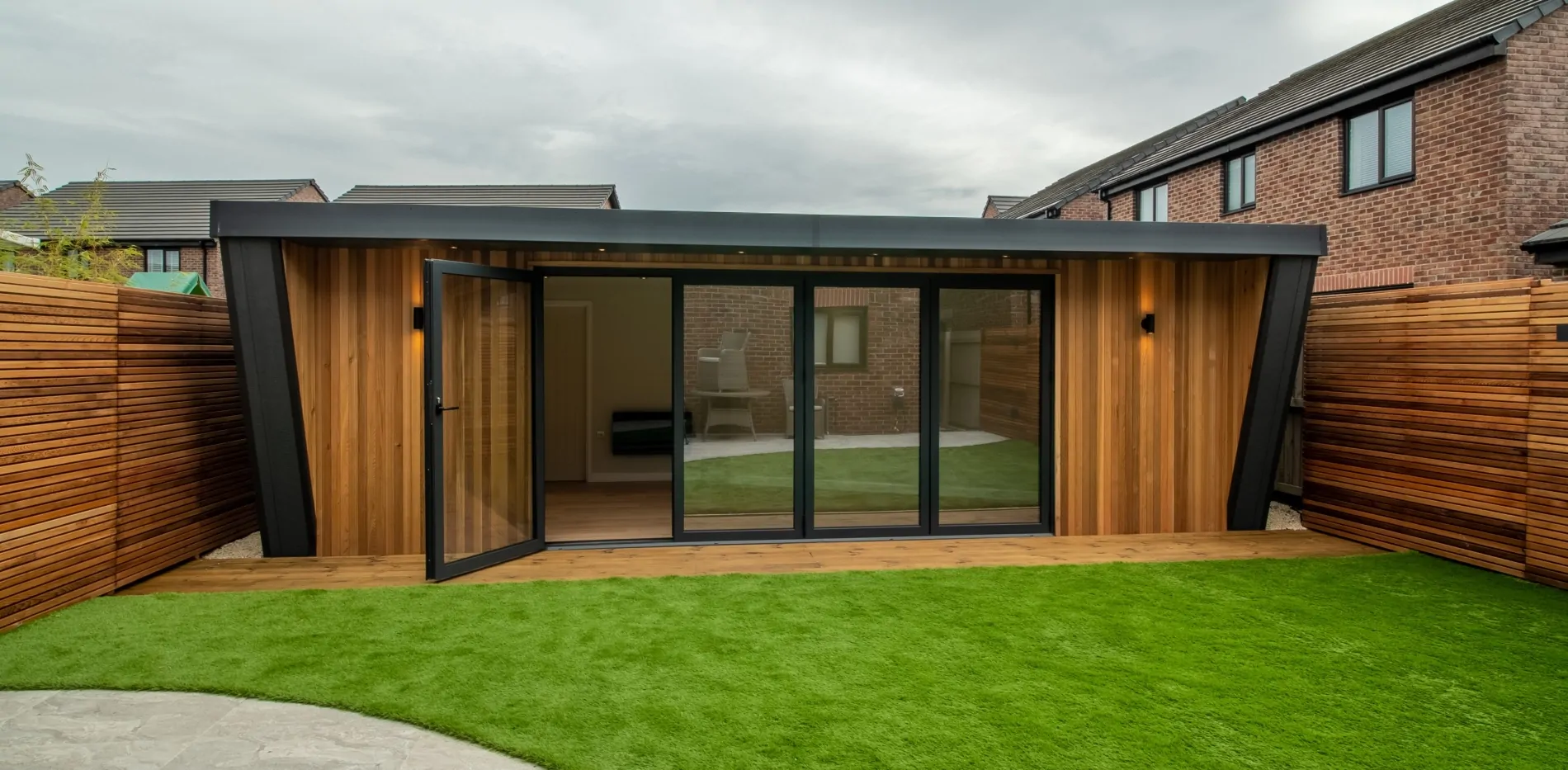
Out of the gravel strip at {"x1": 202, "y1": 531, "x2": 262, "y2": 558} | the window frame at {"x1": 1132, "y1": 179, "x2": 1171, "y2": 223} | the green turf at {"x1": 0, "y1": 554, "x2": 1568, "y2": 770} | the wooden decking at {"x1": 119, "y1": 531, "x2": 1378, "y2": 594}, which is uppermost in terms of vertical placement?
the window frame at {"x1": 1132, "y1": 179, "x2": 1171, "y2": 223}

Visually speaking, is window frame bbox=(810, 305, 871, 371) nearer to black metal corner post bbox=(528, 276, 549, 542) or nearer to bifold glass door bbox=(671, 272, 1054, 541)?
bifold glass door bbox=(671, 272, 1054, 541)

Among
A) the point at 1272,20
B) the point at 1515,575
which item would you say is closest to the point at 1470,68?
the point at 1272,20

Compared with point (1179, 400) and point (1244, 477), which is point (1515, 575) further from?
point (1179, 400)

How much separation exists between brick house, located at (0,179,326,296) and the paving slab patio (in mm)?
22269

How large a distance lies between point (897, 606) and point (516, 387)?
2.97m

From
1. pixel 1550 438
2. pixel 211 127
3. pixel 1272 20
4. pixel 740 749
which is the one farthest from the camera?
pixel 211 127

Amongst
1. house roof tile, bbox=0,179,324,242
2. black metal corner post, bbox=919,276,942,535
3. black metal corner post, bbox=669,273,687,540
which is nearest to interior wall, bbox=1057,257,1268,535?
black metal corner post, bbox=919,276,942,535

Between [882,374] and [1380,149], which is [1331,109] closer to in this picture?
[1380,149]

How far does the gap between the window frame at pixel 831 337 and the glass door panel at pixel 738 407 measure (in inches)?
8.3

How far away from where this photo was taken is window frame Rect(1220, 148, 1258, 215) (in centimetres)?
1271

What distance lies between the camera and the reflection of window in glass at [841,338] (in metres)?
6.06

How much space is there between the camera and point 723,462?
19.8 feet

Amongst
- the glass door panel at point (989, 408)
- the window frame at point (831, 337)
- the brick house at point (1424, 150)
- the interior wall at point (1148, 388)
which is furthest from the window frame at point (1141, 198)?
the window frame at point (831, 337)

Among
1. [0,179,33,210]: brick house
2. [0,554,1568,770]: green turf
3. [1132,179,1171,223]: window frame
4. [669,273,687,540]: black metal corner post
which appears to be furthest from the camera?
[0,179,33,210]: brick house
